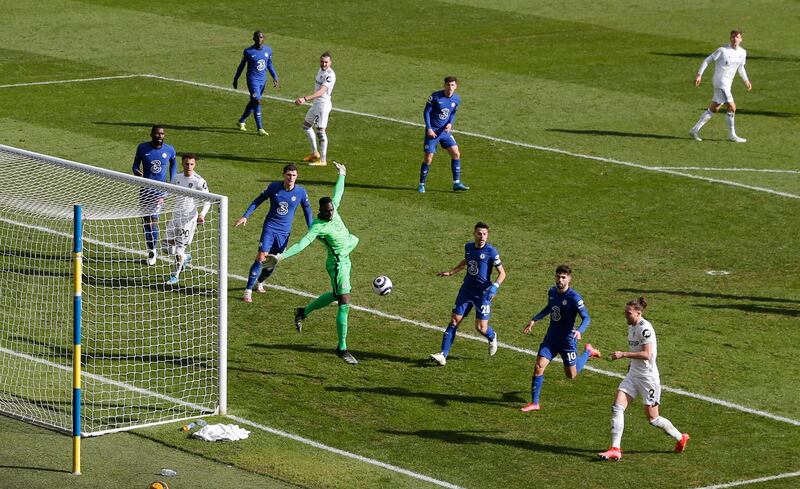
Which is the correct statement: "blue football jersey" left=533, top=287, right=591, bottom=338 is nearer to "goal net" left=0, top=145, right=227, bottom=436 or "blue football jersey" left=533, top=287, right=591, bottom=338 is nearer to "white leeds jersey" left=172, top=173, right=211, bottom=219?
"goal net" left=0, top=145, right=227, bottom=436

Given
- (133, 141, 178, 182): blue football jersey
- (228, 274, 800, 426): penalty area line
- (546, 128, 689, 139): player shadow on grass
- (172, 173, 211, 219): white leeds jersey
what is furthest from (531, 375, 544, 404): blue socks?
(546, 128, 689, 139): player shadow on grass

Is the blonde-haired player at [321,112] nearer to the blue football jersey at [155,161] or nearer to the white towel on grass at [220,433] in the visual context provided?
the blue football jersey at [155,161]

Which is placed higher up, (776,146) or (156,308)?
(776,146)

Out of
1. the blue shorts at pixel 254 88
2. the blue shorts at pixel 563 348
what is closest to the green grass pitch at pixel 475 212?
the blue shorts at pixel 563 348

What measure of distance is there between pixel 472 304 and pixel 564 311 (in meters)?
2.01

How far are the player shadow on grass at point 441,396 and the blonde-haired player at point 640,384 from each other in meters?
2.02

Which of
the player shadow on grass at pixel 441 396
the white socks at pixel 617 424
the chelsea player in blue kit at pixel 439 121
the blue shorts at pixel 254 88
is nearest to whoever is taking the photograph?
the white socks at pixel 617 424

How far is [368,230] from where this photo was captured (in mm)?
26312

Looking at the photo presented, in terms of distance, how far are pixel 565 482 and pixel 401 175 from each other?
14472mm

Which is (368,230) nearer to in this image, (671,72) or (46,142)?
(46,142)

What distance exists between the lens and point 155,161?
2381 cm

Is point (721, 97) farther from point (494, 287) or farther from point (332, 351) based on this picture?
point (332, 351)

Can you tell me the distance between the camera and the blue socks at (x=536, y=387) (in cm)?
1822

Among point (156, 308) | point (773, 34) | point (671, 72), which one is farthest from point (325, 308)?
point (773, 34)
